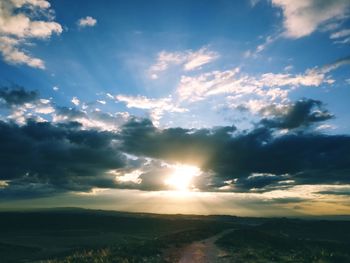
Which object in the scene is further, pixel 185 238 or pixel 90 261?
pixel 185 238

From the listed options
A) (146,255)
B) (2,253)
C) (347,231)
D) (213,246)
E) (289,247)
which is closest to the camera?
(146,255)

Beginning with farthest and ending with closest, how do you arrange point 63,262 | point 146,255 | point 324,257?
point 324,257 → point 146,255 → point 63,262

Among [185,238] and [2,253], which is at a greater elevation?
[185,238]

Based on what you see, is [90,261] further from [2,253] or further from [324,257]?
[2,253]

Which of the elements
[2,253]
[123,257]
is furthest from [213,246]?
[2,253]

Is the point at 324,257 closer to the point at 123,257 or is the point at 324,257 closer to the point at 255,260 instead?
the point at 255,260

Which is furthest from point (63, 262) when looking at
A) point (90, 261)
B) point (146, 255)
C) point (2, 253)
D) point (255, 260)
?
point (2, 253)

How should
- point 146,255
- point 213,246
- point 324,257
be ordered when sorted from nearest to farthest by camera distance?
point 146,255 < point 324,257 < point 213,246

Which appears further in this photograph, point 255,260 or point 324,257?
point 324,257

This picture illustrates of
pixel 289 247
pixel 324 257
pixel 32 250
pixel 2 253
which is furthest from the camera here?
pixel 32 250
